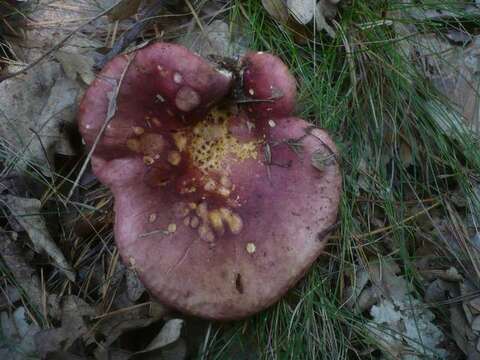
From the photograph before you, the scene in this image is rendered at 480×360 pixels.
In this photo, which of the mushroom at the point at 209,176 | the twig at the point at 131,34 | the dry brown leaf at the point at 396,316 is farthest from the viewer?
the twig at the point at 131,34

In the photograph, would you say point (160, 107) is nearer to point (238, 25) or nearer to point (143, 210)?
point (143, 210)

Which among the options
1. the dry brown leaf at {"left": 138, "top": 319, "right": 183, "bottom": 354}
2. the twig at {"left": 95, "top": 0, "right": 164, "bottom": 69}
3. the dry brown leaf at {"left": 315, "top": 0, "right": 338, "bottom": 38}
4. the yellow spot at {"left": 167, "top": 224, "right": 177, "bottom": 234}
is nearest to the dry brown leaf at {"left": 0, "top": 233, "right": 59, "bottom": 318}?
the dry brown leaf at {"left": 138, "top": 319, "right": 183, "bottom": 354}

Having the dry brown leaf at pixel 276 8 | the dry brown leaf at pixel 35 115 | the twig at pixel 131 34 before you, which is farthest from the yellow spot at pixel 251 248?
the dry brown leaf at pixel 276 8

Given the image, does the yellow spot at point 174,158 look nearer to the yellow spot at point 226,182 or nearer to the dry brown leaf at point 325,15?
the yellow spot at point 226,182

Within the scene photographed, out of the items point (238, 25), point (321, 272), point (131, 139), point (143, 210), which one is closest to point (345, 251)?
point (321, 272)

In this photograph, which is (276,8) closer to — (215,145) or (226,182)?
(215,145)

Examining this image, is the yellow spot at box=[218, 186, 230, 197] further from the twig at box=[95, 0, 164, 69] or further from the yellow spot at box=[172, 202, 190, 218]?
the twig at box=[95, 0, 164, 69]

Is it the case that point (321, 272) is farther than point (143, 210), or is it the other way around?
point (321, 272)
